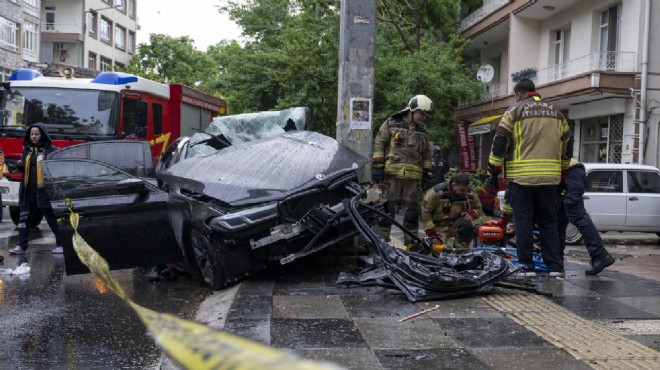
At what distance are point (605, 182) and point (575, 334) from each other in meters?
9.42

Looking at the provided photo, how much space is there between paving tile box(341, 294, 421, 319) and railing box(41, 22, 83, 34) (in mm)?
50499

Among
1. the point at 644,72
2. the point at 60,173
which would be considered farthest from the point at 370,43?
the point at 644,72

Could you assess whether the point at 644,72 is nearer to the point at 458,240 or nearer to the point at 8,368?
the point at 458,240

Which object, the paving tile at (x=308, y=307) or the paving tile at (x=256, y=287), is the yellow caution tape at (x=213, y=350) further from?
the paving tile at (x=256, y=287)

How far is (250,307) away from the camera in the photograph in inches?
215

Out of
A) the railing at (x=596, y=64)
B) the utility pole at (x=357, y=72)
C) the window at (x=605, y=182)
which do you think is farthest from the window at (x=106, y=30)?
the utility pole at (x=357, y=72)

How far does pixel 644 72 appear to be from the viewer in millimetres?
17672

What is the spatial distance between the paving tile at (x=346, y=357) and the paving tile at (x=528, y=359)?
66 cm

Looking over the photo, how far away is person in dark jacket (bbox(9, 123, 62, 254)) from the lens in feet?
29.3

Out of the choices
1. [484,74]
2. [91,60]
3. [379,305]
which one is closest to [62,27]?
[91,60]

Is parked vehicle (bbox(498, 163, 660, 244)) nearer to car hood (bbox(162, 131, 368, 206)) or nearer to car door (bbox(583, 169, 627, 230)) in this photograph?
car door (bbox(583, 169, 627, 230))

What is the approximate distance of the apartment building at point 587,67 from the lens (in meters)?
18.0

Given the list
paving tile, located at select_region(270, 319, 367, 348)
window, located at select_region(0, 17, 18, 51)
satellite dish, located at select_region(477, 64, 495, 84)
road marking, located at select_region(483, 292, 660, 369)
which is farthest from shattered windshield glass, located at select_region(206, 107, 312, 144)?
window, located at select_region(0, 17, 18, 51)

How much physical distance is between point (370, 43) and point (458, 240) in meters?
2.55
